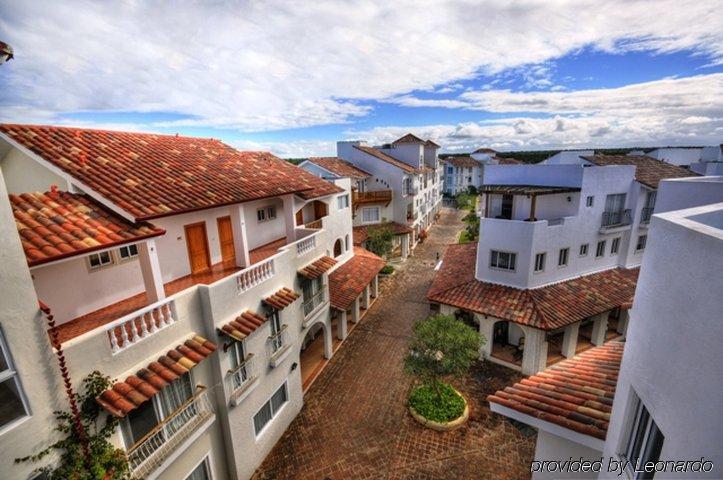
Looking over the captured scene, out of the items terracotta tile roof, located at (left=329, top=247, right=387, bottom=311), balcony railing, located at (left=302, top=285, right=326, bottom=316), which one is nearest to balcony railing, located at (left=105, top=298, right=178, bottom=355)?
balcony railing, located at (left=302, top=285, right=326, bottom=316)

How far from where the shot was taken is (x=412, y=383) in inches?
720

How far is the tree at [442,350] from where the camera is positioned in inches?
603

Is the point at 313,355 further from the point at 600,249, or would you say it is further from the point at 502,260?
the point at 600,249

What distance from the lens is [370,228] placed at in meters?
37.6

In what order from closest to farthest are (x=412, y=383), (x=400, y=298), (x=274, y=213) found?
(x=412, y=383) → (x=274, y=213) → (x=400, y=298)

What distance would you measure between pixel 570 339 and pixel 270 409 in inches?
719

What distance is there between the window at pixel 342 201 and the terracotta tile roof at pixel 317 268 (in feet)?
21.4

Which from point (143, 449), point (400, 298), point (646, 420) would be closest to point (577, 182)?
point (400, 298)

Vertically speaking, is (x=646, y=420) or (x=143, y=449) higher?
(x=646, y=420)

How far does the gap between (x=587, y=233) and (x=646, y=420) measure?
63.8 feet

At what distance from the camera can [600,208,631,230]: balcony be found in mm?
21797

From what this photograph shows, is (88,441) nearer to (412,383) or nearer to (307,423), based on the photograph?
(307,423)

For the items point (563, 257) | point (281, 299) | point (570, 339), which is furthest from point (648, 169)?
point (281, 299)

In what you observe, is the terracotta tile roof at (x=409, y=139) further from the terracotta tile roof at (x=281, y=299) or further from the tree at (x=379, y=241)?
the terracotta tile roof at (x=281, y=299)
